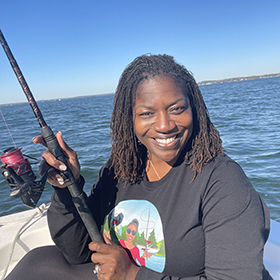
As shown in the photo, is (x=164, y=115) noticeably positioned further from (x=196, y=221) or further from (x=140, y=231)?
(x=140, y=231)

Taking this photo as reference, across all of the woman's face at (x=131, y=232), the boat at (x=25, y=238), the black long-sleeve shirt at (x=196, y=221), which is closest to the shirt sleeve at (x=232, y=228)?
the black long-sleeve shirt at (x=196, y=221)

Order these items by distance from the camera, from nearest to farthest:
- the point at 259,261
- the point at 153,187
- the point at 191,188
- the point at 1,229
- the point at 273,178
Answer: the point at 259,261, the point at 191,188, the point at 153,187, the point at 1,229, the point at 273,178

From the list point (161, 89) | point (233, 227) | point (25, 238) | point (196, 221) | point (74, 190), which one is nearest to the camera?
point (233, 227)

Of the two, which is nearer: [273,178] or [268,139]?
[273,178]

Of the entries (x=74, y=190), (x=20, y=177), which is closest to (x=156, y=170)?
(x=74, y=190)

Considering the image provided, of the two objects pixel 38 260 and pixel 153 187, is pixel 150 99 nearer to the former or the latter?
pixel 153 187

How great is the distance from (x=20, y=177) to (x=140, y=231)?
787mm

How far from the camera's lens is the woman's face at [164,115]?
146 cm

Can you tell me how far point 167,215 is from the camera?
144cm

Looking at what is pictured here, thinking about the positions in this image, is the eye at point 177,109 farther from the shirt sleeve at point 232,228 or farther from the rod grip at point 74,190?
the rod grip at point 74,190

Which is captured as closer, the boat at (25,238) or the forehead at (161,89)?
the forehead at (161,89)

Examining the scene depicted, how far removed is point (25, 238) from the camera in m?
3.02

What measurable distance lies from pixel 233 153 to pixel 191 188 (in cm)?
735

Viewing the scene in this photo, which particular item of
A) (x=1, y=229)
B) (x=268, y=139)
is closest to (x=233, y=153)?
(x=268, y=139)
